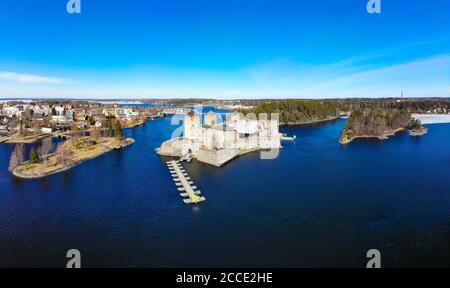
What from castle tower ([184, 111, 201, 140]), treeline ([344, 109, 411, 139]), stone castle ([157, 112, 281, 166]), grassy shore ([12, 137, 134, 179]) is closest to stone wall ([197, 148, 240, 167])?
stone castle ([157, 112, 281, 166])

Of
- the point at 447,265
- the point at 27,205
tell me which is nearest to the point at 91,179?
the point at 27,205

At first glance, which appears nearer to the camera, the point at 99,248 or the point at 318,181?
the point at 99,248

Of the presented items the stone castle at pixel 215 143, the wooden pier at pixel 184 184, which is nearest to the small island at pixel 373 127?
the stone castle at pixel 215 143

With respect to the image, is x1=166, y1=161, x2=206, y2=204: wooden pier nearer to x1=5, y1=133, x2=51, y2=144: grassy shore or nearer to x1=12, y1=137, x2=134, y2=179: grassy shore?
x1=12, y1=137, x2=134, y2=179: grassy shore

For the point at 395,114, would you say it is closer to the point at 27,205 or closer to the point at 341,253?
the point at 341,253

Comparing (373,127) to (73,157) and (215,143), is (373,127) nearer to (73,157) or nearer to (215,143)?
(215,143)

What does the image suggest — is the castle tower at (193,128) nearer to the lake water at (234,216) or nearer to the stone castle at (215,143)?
the stone castle at (215,143)

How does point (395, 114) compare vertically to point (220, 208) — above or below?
above
